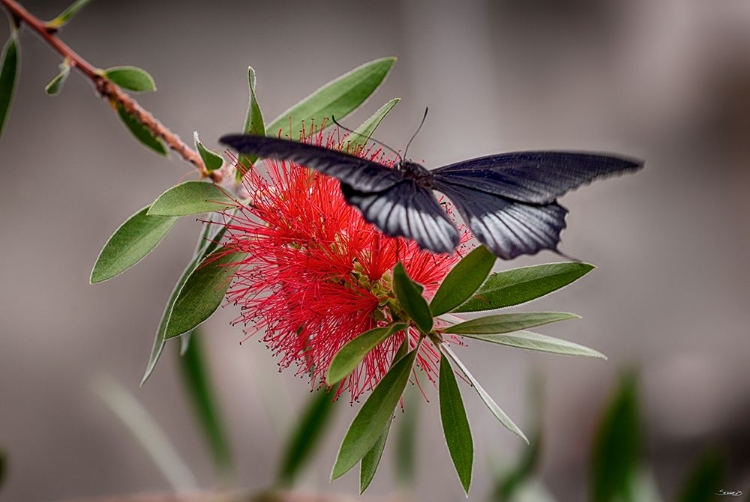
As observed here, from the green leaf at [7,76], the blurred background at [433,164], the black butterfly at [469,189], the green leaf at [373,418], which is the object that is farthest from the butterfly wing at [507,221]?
the blurred background at [433,164]

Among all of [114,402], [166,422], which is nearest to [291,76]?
[166,422]

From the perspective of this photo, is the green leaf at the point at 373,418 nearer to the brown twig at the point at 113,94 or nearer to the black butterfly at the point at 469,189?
the black butterfly at the point at 469,189

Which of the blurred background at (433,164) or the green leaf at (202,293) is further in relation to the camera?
the blurred background at (433,164)

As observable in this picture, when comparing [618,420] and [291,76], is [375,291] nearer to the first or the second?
[618,420]

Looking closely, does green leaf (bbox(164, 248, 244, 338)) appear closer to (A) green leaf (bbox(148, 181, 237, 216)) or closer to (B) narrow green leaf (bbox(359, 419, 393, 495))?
(A) green leaf (bbox(148, 181, 237, 216))

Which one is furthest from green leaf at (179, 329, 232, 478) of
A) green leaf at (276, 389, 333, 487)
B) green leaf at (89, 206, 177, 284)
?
green leaf at (89, 206, 177, 284)
